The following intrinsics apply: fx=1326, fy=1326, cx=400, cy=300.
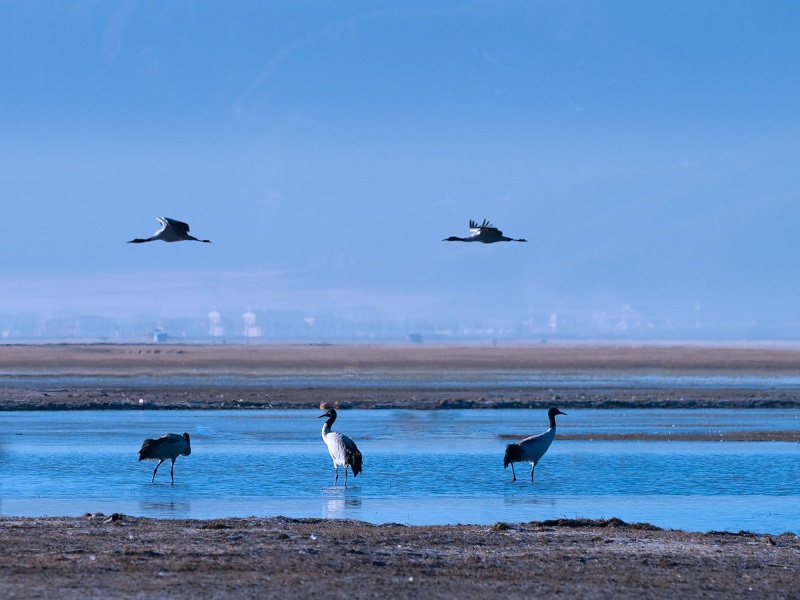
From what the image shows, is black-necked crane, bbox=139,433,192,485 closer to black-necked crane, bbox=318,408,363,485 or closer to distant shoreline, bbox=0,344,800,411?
black-necked crane, bbox=318,408,363,485

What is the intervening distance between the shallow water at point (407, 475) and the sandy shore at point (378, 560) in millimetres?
1949

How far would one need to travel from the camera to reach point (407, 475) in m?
20.5

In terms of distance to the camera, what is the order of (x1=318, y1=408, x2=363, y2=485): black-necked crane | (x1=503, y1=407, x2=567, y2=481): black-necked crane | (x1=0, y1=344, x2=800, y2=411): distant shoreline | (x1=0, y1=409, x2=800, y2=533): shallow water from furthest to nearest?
(x1=0, y1=344, x2=800, y2=411): distant shoreline → (x1=503, y1=407, x2=567, y2=481): black-necked crane → (x1=318, y1=408, x2=363, y2=485): black-necked crane → (x1=0, y1=409, x2=800, y2=533): shallow water

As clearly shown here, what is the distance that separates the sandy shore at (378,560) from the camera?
1045 centimetres

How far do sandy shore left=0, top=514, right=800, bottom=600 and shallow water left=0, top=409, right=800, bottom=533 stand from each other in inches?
76.7

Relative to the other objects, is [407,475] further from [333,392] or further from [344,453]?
[333,392]

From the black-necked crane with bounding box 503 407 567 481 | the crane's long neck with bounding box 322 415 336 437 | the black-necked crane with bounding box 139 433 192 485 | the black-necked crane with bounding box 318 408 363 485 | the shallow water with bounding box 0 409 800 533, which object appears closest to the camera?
the shallow water with bounding box 0 409 800 533

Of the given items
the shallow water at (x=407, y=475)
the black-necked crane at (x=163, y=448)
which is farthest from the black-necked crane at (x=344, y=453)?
the black-necked crane at (x=163, y=448)

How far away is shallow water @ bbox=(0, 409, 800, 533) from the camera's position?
16.5 m

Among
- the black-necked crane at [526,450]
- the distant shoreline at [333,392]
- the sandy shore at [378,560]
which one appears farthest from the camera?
the distant shoreline at [333,392]

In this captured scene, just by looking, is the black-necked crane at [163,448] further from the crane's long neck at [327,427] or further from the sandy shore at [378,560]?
the sandy shore at [378,560]

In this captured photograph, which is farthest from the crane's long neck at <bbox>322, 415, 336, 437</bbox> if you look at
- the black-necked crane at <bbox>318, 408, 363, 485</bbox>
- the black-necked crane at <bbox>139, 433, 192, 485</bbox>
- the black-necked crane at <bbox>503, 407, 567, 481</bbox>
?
the black-necked crane at <bbox>503, 407, 567, 481</bbox>

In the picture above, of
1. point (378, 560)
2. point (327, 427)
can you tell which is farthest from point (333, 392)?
point (378, 560)

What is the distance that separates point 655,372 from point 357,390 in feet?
83.1
